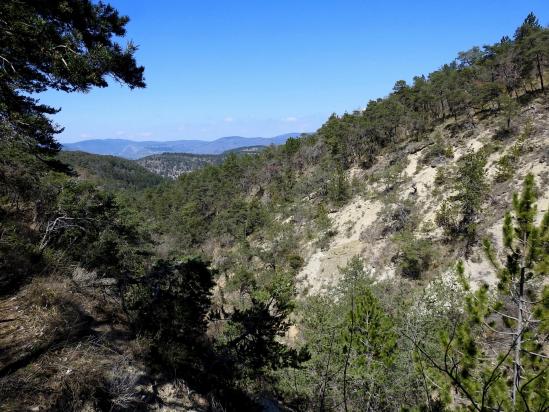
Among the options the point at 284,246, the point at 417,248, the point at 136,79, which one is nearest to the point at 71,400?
the point at 136,79

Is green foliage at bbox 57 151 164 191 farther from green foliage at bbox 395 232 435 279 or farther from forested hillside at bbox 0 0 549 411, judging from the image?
green foliage at bbox 395 232 435 279

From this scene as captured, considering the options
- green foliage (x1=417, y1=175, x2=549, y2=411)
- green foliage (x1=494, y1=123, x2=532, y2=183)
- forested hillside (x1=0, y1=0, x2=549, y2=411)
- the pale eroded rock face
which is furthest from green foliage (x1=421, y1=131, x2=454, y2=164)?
green foliage (x1=417, y1=175, x2=549, y2=411)

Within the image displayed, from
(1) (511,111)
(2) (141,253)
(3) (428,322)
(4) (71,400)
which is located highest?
(1) (511,111)

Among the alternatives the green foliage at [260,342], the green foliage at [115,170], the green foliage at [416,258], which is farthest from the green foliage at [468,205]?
the green foliage at [115,170]

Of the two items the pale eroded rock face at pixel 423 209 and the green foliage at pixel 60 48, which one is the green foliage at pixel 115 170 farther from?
the green foliage at pixel 60 48

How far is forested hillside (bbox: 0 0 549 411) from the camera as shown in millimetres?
5746

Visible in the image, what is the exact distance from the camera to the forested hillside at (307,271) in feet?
18.9

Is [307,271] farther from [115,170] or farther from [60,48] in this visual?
[115,170]

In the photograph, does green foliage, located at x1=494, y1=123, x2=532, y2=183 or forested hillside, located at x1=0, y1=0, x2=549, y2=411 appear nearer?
forested hillside, located at x1=0, y1=0, x2=549, y2=411

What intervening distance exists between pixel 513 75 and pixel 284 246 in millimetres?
32274

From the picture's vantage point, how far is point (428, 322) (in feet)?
42.7

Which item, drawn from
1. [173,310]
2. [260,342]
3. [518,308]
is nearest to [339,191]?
[260,342]

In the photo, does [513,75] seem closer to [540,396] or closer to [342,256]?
[342,256]

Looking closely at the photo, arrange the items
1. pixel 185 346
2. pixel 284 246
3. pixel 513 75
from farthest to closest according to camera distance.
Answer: pixel 513 75
pixel 284 246
pixel 185 346
